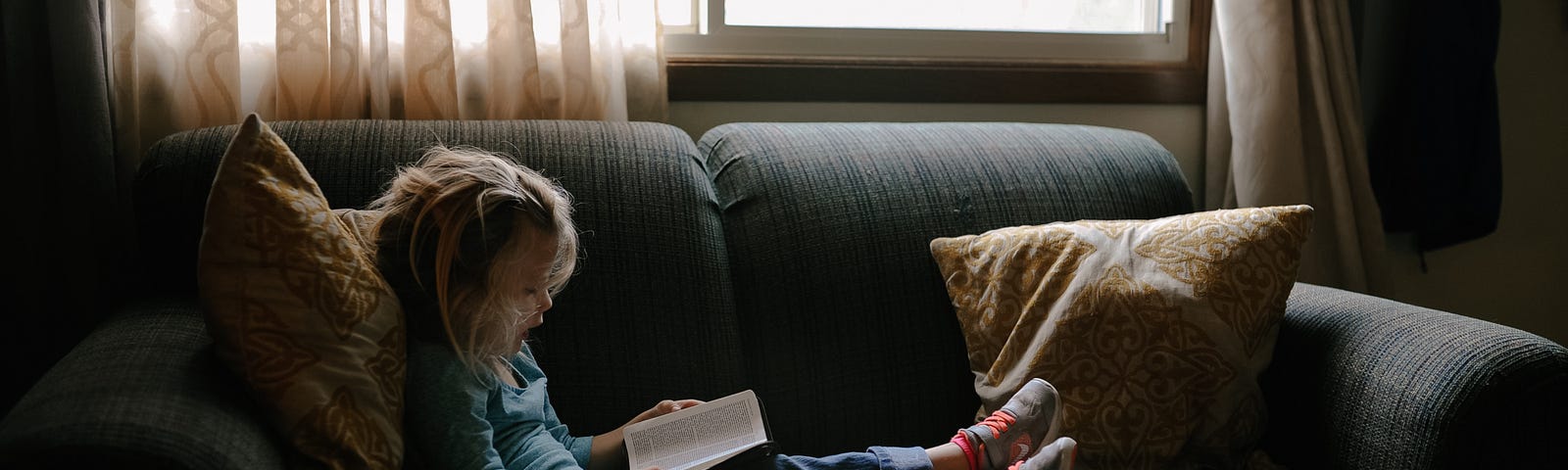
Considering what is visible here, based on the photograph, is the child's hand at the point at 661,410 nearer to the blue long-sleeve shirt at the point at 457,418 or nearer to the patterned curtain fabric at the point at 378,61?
the blue long-sleeve shirt at the point at 457,418

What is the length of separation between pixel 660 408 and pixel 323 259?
45cm

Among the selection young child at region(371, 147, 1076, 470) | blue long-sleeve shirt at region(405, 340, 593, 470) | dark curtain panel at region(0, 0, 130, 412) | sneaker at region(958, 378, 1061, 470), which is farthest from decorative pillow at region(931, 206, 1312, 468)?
dark curtain panel at region(0, 0, 130, 412)

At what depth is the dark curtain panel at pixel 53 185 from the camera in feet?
4.88

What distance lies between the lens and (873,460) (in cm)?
128

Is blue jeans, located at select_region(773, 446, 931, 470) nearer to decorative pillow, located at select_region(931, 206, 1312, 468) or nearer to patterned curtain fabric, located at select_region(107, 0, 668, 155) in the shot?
decorative pillow, located at select_region(931, 206, 1312, 468)

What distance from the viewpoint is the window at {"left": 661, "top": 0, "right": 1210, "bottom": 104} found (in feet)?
6.57

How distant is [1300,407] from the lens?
1.36m

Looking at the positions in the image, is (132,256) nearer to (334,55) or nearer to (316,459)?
(334,55)

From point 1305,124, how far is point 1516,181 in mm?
667

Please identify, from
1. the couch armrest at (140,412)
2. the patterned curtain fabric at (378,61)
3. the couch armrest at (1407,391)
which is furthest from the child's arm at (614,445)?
the couch armrest at (1407,391)

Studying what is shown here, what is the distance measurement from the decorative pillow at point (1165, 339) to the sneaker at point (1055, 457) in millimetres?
97

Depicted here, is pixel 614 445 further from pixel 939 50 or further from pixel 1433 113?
pixel 1433 113

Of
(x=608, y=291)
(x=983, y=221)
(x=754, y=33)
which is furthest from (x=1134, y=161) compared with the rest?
(x=608, y=291)

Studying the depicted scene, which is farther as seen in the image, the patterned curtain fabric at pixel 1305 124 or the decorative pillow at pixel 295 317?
the patterned curtain fabric at pixel 1305 124
